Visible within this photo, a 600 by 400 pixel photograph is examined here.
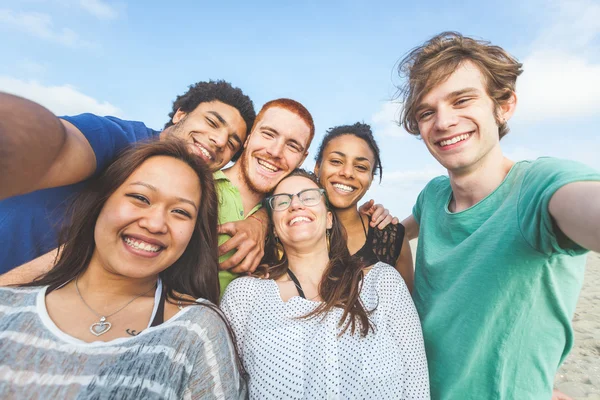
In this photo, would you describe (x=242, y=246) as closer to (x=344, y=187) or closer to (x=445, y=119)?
(x=344, y=187)

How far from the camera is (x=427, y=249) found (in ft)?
9.36

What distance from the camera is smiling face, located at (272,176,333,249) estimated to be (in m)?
3.08

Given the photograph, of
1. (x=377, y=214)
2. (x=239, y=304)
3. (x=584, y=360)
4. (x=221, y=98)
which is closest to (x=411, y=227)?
(x=377, y=214)

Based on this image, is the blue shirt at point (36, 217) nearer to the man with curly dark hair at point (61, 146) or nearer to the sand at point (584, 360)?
the man with curly dark hair at point (61, 146)

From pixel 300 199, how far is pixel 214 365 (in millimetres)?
1726

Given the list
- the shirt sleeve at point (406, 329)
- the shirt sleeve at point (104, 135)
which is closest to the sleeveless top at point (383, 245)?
the shirt sleeve at point (406, 329)

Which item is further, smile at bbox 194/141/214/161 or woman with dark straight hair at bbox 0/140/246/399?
smile at bbox 194/141/214/161

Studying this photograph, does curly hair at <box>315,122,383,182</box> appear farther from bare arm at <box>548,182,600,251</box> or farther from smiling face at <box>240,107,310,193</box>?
bare arm at <box>548,182,600,251</box>

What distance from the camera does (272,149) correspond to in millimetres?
3678

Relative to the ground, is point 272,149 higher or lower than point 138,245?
higher

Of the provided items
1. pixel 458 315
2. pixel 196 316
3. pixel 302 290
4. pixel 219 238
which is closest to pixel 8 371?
pixel 196 316

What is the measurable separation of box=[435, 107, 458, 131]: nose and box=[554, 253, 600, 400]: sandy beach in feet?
17.9

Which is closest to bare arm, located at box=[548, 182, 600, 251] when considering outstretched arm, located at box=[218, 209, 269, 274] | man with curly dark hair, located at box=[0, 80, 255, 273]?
outstretched arm, located at box=[218, 209, 269, 274]

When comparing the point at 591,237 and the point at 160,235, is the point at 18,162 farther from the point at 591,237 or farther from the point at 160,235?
the point at 591,237
